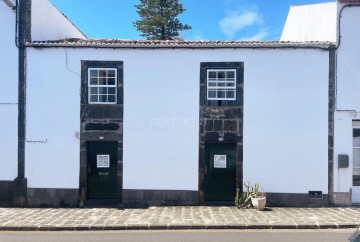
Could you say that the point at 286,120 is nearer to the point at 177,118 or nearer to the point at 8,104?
the point at 177,118

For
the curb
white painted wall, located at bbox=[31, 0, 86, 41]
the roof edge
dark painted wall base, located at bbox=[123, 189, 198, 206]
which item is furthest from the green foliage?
the curb

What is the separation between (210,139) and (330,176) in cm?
423

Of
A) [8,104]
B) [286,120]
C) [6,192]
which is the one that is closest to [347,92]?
[286,120]

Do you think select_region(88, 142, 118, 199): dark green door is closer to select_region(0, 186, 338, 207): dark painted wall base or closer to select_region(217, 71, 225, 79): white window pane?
select_region(0, 186, 338, 207): dark painted wall base

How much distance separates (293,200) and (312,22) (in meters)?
7.00

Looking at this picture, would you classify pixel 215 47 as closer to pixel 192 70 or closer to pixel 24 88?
pixel 192 70

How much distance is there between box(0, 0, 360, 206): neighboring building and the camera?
10.7 meters

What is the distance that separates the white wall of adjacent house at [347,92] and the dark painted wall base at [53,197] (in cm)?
903

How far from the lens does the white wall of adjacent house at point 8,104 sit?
11.1m

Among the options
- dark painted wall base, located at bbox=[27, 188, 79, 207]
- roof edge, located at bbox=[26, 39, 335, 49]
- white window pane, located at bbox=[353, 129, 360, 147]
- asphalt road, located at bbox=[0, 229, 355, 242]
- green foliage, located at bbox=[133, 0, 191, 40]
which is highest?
green foliage, located at bbox=[133, 0, 191, 40]

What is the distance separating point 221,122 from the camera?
36.1ft

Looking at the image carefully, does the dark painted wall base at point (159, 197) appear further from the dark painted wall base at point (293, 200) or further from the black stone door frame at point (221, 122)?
the dark painted wall base at point (293, 200)

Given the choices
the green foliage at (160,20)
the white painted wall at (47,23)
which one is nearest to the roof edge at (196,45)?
the white painted wall at (47,23)

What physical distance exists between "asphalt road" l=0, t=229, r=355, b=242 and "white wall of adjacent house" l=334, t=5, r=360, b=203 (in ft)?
9.24
